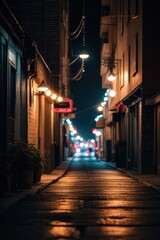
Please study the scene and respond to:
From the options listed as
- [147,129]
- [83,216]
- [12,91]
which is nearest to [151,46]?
[147,129]

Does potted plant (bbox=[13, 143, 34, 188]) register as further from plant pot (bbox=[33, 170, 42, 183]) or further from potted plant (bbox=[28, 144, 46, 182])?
plant pot (bbox=[33, 170, 42, 183])

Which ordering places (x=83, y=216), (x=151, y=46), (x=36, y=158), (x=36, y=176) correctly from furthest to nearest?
1. (x=151, y=46)
2. (x=36, y=176)
3. (x=36, y=158)
4. (x=83, y=216)

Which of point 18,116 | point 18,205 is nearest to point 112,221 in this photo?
point 18,205

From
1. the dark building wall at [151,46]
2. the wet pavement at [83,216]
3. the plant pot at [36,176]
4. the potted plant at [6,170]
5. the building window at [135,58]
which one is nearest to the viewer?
the wet pavement at [83,216]

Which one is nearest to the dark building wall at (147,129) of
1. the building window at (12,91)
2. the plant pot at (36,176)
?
the plant pot at (36,176)

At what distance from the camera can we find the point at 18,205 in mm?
12641

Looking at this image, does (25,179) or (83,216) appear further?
(25,179)

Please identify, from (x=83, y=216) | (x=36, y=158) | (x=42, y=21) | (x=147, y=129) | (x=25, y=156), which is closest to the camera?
(x=83, y=216)

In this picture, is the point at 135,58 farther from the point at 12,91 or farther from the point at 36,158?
the point at 36,158

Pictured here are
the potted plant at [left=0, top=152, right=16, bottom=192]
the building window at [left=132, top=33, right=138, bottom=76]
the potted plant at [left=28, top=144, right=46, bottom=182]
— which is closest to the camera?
the potted plant at [left=0, top=152, right=16, bottom=192]

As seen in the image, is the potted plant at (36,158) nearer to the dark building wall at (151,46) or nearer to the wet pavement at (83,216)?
the wet pavement at (83,216)

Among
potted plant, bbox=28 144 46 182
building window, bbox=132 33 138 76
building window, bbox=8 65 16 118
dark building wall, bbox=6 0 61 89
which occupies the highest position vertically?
dark building wall, bbox=6 0 61 89

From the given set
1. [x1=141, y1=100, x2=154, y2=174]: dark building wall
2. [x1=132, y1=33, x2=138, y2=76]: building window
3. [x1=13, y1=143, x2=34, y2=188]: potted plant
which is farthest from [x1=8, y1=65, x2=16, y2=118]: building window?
[x1=132, y1=33, x2=138, y2=76]: building window

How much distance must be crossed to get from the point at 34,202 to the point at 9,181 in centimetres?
211
